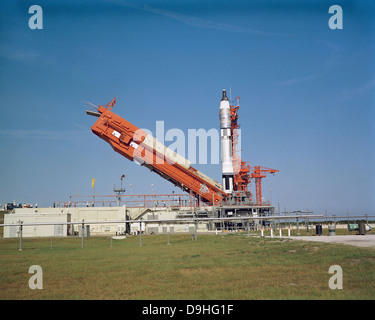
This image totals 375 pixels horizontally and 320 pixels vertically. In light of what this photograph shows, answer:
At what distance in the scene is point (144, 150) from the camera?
41.6 metres

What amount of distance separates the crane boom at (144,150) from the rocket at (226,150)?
11.4 ft

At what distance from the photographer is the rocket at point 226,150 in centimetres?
4803

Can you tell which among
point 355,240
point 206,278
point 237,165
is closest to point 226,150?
point 237,165

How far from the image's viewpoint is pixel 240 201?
48188 mm

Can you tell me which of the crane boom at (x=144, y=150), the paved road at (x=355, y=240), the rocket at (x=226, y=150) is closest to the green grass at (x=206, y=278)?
the paved road at (x=355, y=240)

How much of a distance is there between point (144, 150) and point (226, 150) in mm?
12469

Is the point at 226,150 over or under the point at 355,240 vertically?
over

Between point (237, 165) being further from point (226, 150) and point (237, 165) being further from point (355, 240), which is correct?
point (355, 240)

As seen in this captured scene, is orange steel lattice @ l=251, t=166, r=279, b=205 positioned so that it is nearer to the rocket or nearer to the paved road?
the rocket

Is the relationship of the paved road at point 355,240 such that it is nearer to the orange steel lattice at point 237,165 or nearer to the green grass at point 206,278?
the green grass at point 206,278
